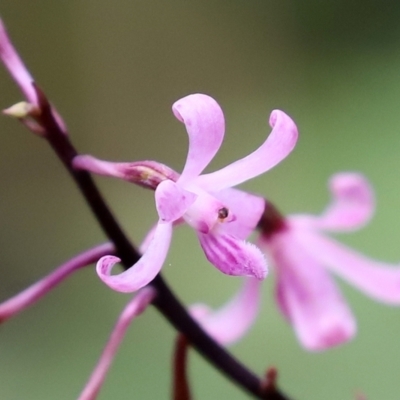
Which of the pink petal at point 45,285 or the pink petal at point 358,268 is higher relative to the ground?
the pink petal at point 45,285

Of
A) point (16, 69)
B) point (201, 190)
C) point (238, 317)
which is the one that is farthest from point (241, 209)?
point (238, 317)

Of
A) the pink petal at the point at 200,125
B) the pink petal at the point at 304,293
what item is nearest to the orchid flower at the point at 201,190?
the pink petal at the point at 200,125

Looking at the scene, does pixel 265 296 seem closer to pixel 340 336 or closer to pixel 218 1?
pixel 218 1

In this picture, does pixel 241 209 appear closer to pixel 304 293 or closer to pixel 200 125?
pixel 200 125

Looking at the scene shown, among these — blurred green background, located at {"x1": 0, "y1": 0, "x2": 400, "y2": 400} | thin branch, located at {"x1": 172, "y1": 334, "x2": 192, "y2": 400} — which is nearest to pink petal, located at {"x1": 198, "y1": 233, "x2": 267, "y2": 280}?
thin branch, located at {"x1": 172, "y1": 334, "x2": 192, "y2": 400}

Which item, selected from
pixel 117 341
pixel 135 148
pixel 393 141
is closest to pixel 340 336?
pixel 117 341

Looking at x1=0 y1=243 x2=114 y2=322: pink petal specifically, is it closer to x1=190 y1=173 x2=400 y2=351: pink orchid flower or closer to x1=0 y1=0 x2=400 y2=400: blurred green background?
x1=190 y1=173 x2=400 y2=351: pink orchid flower

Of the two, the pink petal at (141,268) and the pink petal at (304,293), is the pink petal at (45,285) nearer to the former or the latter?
the pink petal at (141,268)
